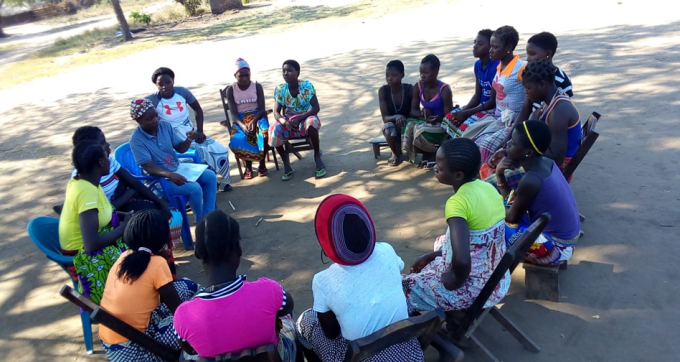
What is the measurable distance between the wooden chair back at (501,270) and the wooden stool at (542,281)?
65cm

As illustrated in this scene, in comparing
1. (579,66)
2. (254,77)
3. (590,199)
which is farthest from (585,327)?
(254,77)

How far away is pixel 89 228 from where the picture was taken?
3406 millimetres

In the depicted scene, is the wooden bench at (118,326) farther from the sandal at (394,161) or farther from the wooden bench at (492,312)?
the sandal at (394,161)

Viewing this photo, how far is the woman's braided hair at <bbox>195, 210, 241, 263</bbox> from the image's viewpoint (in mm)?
2334

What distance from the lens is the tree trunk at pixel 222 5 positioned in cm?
2733

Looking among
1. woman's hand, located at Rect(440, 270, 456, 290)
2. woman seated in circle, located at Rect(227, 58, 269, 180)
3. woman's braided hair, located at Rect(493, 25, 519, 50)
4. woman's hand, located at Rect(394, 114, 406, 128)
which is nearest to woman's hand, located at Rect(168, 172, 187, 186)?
woman seated in circle, located at Rect(227, 58, 269, 180)

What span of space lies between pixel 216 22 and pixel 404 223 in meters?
23.1

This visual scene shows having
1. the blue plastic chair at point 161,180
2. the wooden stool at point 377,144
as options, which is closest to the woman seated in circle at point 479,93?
the wooden stool at point 377,144

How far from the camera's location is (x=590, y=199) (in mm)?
4508

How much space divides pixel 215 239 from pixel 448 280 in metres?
1.35

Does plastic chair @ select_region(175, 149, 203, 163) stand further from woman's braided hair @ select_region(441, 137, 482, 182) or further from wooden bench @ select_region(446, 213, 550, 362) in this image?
wooden bench @ select_region(446, 213, 550, 362)

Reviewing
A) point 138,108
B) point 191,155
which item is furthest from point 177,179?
point 191,155

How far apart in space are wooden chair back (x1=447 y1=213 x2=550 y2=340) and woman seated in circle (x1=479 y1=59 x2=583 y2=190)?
1.36m

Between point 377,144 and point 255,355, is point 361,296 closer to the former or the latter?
point 255,355
